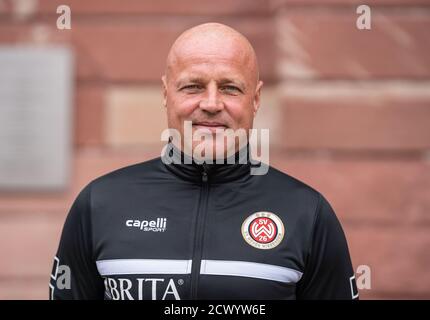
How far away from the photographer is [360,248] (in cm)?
441

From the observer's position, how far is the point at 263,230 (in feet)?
7.59

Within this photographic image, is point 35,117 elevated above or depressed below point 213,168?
above

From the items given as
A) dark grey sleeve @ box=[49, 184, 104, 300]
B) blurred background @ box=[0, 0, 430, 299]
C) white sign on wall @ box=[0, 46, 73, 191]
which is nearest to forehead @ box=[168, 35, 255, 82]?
dark grey sleeve @ box=[49, 184, 104, 300]

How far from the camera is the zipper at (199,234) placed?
2252mm

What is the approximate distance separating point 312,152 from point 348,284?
2031 mm

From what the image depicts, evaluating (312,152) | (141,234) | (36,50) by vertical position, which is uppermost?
(36,50)

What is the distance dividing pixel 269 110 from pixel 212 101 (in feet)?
8.07

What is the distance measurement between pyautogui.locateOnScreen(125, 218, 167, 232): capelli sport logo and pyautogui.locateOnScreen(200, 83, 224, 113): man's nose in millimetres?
418

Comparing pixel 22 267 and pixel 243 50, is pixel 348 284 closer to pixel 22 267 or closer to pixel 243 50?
pixel 243 50

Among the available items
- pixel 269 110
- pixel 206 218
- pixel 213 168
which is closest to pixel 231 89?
pixel 213 168

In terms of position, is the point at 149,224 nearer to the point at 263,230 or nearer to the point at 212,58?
the point at 263,230

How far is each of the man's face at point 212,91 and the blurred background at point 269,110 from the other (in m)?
2.18

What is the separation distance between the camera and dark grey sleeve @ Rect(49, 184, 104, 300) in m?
2.44

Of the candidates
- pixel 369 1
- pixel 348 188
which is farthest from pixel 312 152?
pixel 369 1
